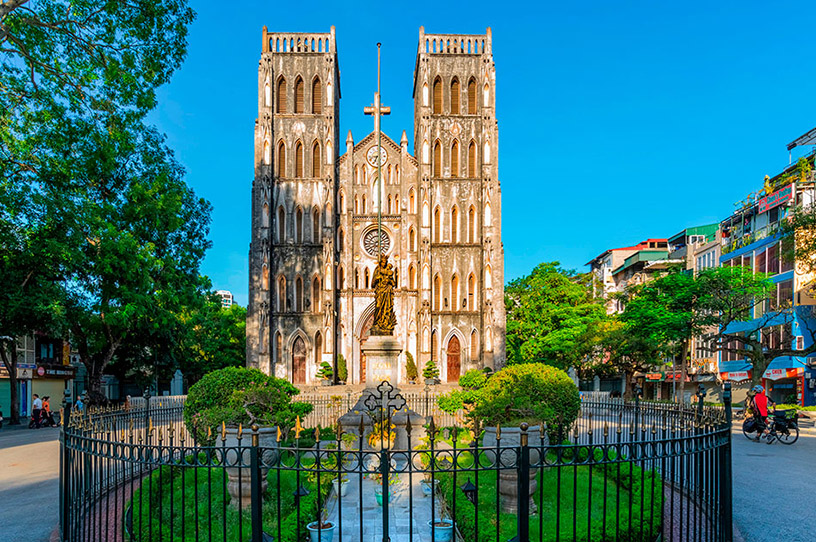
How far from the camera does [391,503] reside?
8.29 metres

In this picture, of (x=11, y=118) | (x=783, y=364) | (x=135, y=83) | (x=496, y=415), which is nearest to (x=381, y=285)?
(x=496, y=415)

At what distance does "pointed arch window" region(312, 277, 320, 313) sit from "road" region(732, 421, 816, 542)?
28.9 m

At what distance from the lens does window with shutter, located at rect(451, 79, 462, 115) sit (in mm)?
42219

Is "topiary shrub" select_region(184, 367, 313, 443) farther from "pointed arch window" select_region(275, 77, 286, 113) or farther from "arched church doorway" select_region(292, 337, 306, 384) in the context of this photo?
"pointed arch window" select_region(275, 77, 286, 113)

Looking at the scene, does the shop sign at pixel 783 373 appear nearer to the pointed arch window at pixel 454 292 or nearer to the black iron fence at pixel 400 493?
the pointed arch window at pixel 454 292

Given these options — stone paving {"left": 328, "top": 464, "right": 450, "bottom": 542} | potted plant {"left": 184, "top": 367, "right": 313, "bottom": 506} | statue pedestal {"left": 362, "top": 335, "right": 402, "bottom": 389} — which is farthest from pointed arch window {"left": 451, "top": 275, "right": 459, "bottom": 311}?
stone paving {"left": 328, "top": 464, "right": 450, "bottom": 542}

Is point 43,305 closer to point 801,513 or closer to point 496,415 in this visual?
point 496,415

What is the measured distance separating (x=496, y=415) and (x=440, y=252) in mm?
29963

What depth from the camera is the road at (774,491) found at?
8086mm

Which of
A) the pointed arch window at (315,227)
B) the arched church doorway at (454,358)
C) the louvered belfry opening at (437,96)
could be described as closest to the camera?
the arched church doorway at (454,358)

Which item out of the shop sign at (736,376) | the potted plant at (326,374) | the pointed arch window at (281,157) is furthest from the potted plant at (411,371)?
the shop sign at (736,376)

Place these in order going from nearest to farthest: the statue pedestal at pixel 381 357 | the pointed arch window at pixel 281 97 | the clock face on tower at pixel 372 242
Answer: the statue pedestal at pixel 381 357, the clock face on tower at pixel 372 242, the pointed arch window at pixel 281 97

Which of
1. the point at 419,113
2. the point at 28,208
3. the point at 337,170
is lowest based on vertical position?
the point at 28,208

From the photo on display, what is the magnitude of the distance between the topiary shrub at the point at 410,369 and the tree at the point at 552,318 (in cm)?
816
